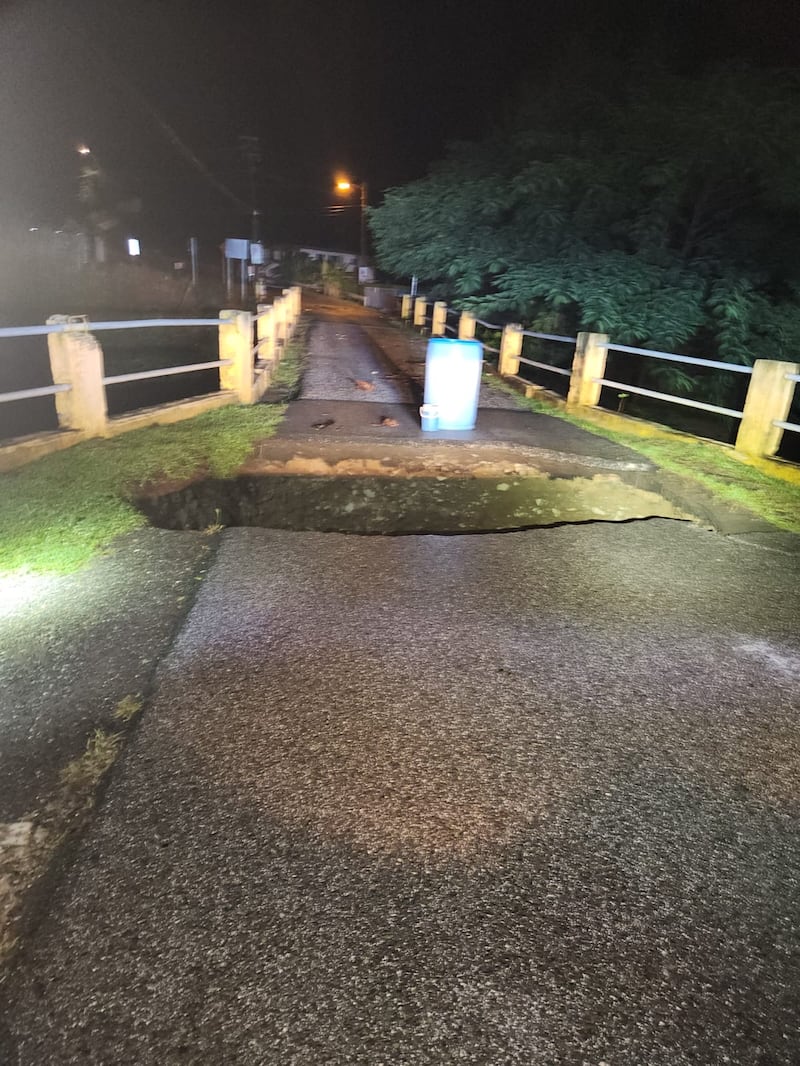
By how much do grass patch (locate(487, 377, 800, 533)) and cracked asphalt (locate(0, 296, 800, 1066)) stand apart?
8.43 ft

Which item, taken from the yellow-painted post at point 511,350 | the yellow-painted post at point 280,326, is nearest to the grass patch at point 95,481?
the yellow-painted post at point 280,326

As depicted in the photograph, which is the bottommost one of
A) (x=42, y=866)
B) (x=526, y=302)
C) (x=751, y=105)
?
(x=42, y=866)

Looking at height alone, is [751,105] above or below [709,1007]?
above

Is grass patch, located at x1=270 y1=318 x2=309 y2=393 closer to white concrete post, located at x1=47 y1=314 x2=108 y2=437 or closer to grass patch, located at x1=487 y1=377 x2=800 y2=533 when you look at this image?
white concrete post, located at x1=47 y1=314 x2=108 y2=437

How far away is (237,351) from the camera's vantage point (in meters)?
9.26

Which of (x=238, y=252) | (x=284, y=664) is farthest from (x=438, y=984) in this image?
(x=238, y=252)

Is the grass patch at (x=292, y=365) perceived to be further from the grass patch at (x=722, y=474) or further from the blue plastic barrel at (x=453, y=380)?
the grass patch at (x=722, y=474)

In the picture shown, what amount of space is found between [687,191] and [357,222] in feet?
200

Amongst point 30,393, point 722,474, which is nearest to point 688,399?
point 722,474

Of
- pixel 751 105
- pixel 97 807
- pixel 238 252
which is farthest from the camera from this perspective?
pixel 238 252

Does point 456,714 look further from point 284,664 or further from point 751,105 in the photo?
point 751,105

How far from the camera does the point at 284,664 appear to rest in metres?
3.32

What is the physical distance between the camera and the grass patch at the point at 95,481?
4566 millimetres

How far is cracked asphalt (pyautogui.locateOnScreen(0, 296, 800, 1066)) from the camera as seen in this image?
180cm
